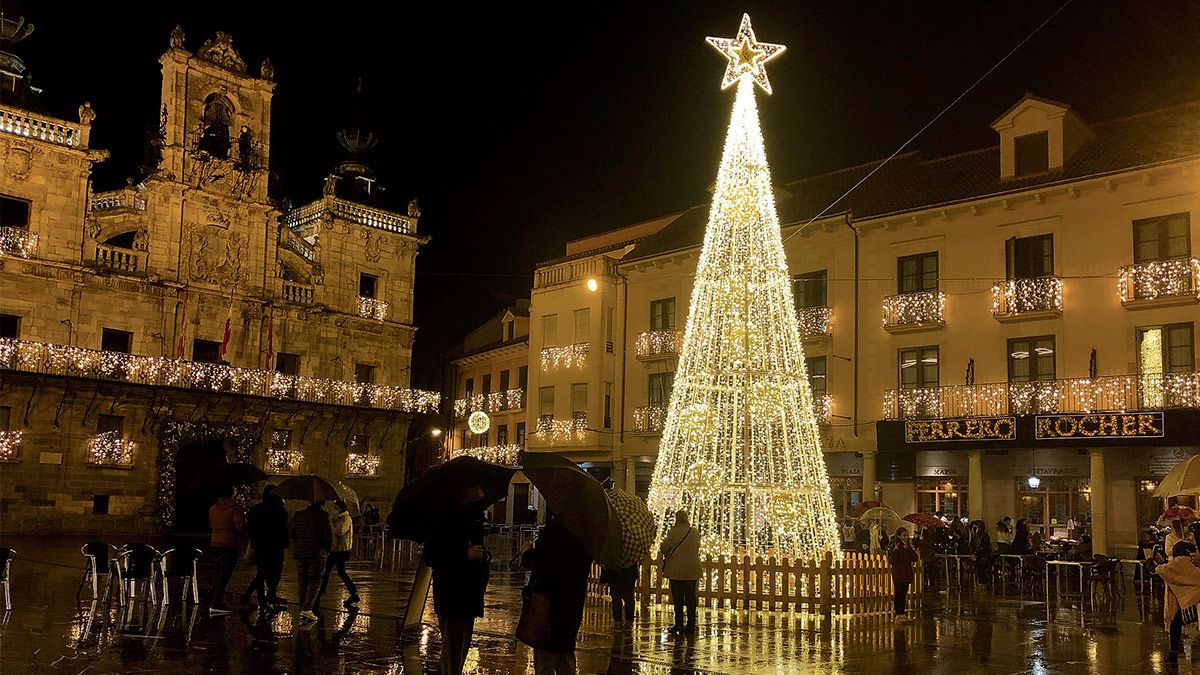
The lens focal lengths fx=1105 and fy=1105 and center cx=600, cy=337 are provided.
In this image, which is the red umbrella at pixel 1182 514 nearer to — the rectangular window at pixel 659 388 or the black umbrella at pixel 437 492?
the black umbrella at pixel 437 492

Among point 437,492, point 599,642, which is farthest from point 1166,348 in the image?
point 437,492

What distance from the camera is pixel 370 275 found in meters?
41.2

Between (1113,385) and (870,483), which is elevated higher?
(1113,385)

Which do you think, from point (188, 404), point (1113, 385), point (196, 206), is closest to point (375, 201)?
point (196, 206)

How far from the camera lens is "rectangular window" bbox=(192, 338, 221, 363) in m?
36.2

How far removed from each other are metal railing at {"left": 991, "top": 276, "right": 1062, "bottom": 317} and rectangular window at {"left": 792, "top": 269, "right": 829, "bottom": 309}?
5007mm

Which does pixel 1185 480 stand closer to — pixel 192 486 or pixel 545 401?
pixel 545 401

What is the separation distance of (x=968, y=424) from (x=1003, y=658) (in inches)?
601

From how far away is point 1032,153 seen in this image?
2836 cm

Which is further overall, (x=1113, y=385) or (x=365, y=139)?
(x=365, y=139)

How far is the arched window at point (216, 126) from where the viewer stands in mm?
36531

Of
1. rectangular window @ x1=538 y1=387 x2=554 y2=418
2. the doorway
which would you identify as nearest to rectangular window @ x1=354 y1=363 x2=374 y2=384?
the doorway

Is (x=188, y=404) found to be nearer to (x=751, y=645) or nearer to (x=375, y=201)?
(x=375, y=201)

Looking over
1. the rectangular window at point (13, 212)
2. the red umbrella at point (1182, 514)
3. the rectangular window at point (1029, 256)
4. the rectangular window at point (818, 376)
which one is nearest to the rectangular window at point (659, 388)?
the rectangular window at point (818, 376)
